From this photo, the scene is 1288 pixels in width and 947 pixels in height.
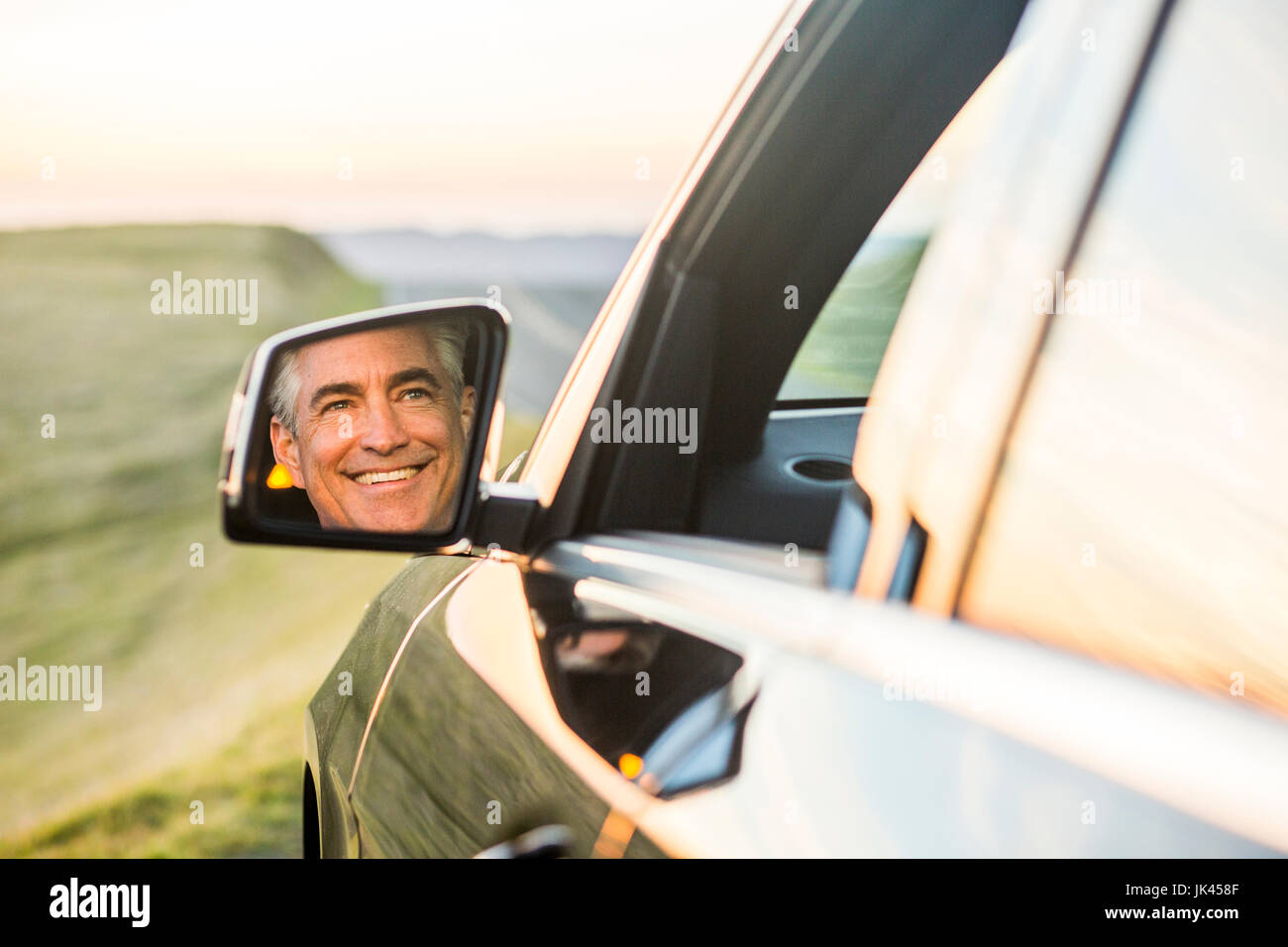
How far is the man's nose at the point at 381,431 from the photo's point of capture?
2076mm

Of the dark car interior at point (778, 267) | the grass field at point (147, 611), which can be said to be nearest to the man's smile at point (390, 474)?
the dark car interior at point (778, 267)

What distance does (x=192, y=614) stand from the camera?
432 inches

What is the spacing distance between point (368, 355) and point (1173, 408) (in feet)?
4.93

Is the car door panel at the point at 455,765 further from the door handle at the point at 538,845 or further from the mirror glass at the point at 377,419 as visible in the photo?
the mirror glass at the point at 377,419

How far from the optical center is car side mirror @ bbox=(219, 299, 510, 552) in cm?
194

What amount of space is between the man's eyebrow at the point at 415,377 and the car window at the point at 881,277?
2.07 ft

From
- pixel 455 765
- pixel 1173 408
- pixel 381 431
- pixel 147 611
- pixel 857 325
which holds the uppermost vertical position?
pixel 1173 408

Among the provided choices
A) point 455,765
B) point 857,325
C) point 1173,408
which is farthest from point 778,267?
point 1173,408

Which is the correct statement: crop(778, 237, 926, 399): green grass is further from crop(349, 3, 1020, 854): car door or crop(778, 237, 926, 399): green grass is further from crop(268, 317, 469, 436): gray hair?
crop(268, 317, 469, 436): gray hair

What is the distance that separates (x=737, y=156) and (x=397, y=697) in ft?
3.59

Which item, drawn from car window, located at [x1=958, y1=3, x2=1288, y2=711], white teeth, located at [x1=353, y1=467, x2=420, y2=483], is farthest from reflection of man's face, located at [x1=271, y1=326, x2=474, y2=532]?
car window, located at [x1=958, y1=3, x2=1288, y2=711]

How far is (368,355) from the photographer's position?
7.05 feet

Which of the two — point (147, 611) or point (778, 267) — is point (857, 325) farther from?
point (147, 611)

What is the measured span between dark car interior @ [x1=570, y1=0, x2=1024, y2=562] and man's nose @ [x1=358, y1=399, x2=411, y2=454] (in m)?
0.34
